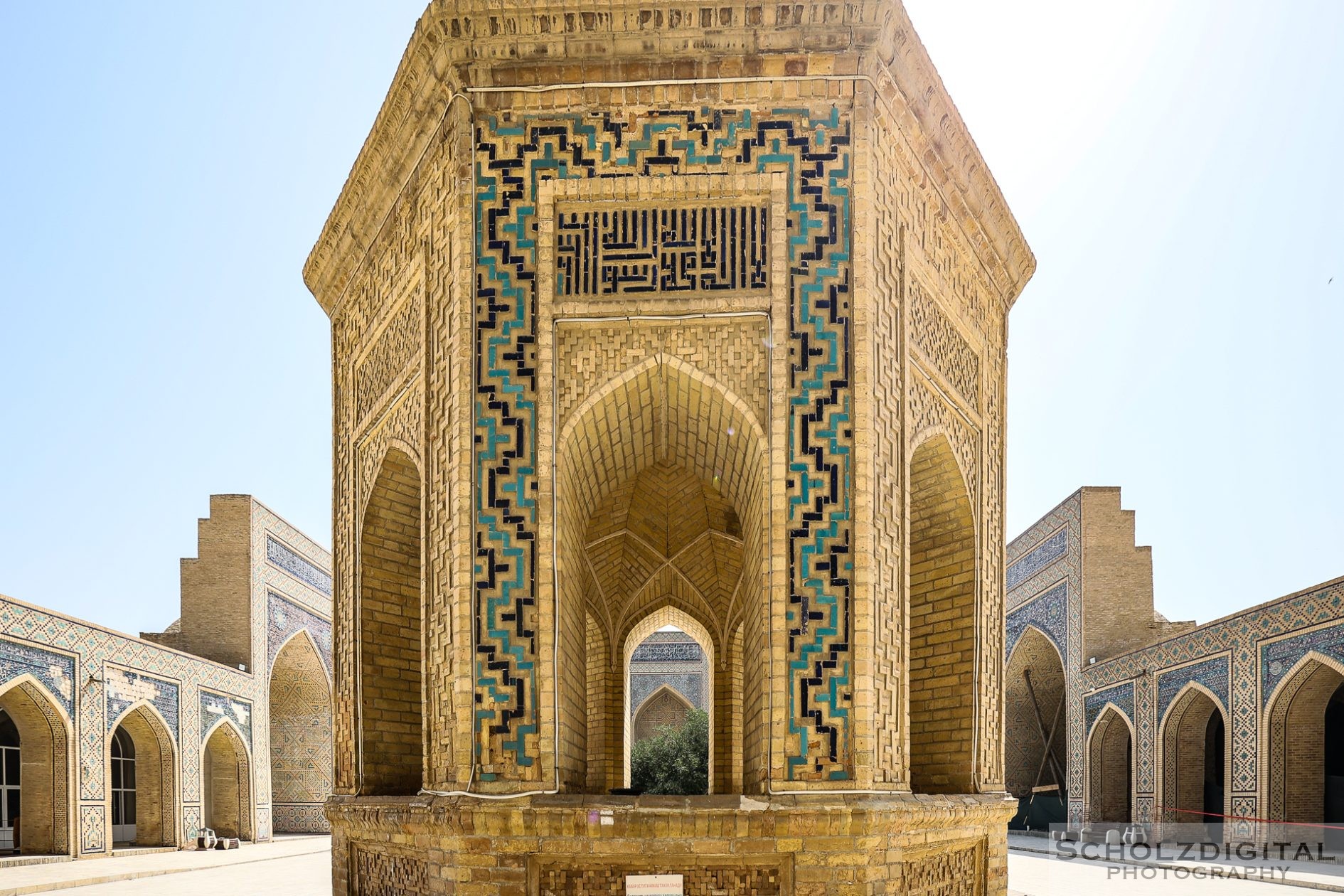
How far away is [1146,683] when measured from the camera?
16891mm

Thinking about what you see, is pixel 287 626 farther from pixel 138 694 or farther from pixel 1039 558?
pixel 1039 558

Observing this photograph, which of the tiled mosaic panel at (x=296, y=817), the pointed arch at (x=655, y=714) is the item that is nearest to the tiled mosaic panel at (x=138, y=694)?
the tiled mosaic panel at (x=296, y=817)

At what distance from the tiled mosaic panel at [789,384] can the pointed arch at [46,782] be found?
10606mm

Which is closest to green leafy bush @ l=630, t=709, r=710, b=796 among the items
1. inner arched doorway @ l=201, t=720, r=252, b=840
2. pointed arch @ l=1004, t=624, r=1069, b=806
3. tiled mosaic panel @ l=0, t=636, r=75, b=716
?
inner arched doorway @ l=201, t=720, r=252, b=840

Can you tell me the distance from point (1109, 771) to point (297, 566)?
13.8 meters

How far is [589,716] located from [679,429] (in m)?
4.16

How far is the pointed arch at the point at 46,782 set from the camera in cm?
1348

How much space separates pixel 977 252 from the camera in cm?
678

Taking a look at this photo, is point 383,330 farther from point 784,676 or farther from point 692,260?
point 784,676

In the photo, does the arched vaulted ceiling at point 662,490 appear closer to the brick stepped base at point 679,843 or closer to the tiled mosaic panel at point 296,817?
the brick stepped base at point 679,843

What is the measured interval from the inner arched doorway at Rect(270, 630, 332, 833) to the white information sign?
59.4ft

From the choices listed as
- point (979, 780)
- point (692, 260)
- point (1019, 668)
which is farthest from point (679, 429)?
point (1019, 668)

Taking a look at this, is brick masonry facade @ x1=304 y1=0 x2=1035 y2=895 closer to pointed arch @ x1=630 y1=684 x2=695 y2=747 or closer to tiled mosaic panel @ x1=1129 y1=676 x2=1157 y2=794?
tiled mosaic panel @ x1=1129 y1=676 x2=1157 y2=794

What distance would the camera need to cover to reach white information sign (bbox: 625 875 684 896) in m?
4.68
